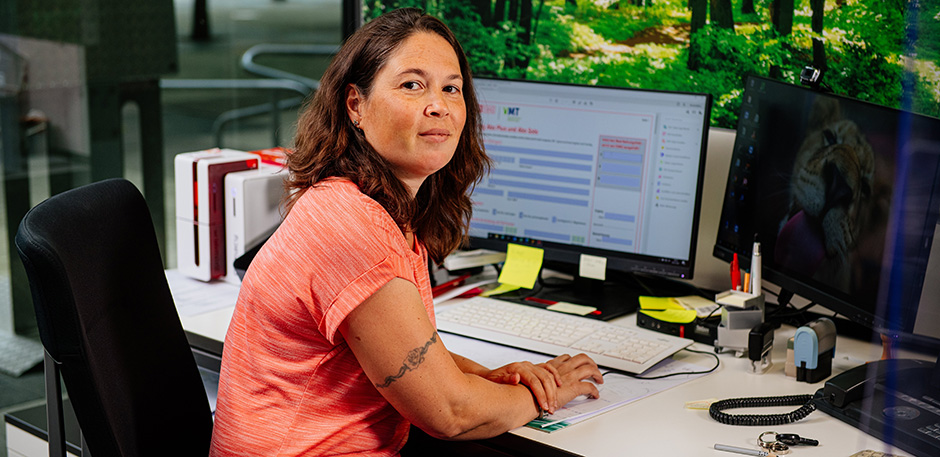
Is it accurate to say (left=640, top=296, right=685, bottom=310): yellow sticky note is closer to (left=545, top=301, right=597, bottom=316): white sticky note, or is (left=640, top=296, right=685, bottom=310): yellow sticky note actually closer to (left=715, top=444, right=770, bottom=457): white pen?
(left=545, top=301, right=597, bottom=316): white sticky note

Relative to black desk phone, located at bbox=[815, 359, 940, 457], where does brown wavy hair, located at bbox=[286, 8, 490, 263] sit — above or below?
above

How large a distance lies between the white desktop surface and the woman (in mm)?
80

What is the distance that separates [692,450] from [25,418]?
4.22 feet

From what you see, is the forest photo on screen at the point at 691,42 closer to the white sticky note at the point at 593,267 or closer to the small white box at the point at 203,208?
the white sticky note at the point at 593,267

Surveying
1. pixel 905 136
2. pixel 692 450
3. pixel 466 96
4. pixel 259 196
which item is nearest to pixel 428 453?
pixel 692 450

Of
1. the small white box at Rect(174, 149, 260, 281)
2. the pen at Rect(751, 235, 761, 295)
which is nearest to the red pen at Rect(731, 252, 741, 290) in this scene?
the pen at Rect(751, 235, 761, 295)

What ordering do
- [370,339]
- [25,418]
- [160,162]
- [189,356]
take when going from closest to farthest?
[370,339] < [189,356] < [25,418] < [160,162]

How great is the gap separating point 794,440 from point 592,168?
73 cm

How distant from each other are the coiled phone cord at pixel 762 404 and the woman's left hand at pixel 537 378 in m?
0.24

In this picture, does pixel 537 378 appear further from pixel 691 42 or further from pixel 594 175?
pixel 691 42

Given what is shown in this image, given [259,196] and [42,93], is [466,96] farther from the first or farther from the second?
[42,93]

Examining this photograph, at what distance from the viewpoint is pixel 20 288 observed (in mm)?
2812

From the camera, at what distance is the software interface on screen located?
5.52ft

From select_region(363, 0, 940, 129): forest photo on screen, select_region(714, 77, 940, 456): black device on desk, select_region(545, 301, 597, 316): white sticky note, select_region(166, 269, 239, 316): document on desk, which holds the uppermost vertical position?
select_region(363, 0, 940, 129): forest photo on screen
